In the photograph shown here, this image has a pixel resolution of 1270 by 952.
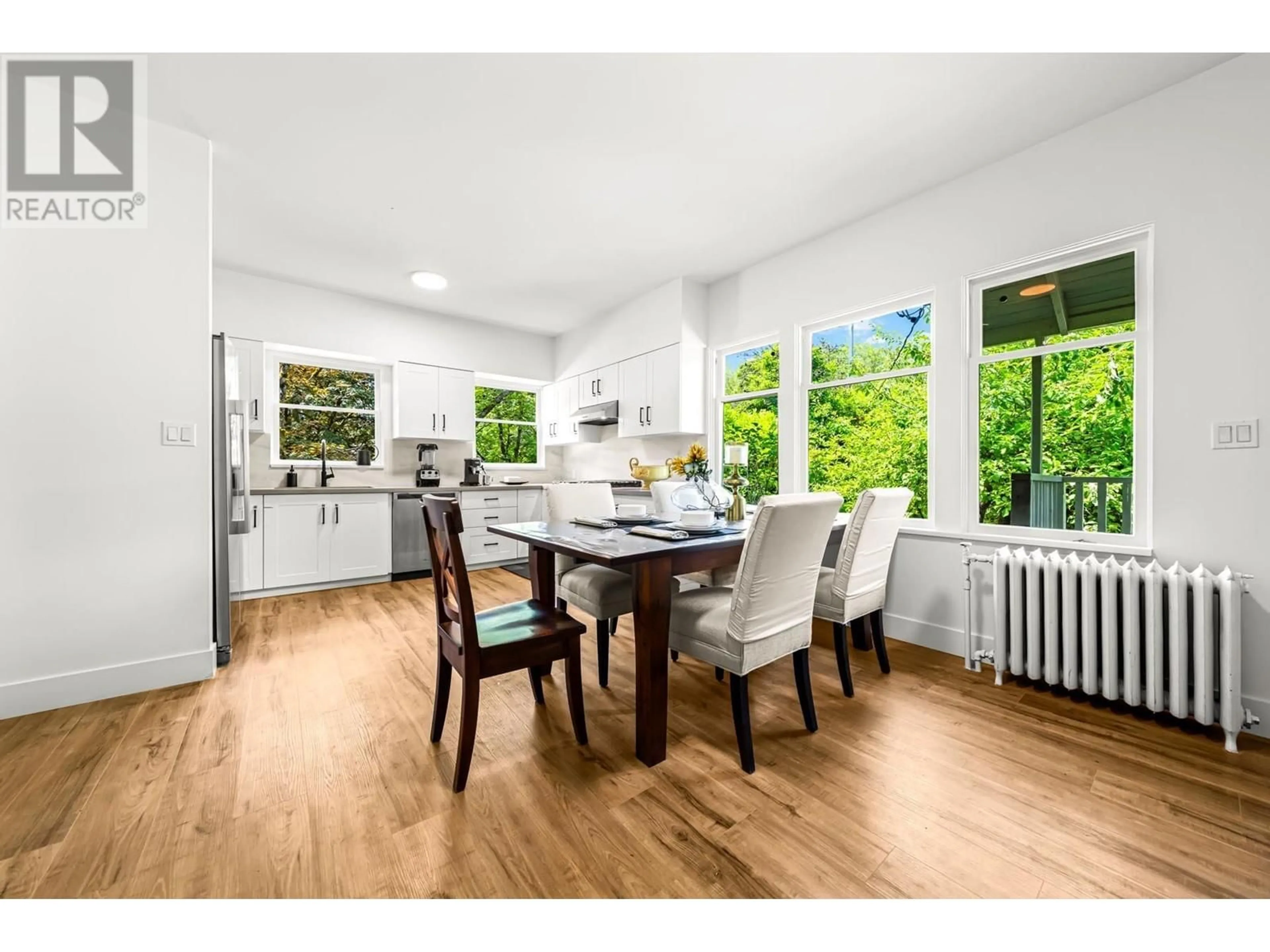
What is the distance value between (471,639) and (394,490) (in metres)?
3.43

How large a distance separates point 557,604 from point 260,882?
176cm

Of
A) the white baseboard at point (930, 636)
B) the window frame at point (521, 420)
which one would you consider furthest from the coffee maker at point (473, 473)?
the white baseboard at point (930, 636)

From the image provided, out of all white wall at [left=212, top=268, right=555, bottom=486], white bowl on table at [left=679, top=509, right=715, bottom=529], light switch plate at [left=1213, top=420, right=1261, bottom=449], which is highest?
white wall at [left=212, top=268, right=555, bottom=486]

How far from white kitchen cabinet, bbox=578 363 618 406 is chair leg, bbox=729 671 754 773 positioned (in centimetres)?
370

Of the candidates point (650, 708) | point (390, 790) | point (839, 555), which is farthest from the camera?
point (839, 555)

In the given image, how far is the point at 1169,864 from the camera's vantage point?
1.26 m

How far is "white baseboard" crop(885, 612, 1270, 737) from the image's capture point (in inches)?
102

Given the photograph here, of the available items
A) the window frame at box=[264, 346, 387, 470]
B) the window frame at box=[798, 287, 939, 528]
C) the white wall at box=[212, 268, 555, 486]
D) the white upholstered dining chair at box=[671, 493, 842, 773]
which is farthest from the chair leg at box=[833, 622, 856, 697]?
the window frame at box=[264, 346, 387, 470]

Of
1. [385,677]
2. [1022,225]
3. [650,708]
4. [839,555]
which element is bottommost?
[385,677]

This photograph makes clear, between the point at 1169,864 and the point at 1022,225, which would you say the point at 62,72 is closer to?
the point at 1022,225

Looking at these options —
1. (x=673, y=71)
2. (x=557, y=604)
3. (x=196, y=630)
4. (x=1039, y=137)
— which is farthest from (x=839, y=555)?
(x=196, y=630)

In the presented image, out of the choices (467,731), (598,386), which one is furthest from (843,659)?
(598,386)

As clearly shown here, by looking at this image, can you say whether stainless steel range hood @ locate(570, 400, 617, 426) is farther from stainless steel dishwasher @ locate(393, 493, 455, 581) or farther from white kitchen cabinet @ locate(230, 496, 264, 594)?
white kitchen cabinet @ locate(230, 496, 264, 594)

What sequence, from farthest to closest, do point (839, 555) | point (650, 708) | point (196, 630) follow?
1. point (196, 630)
2. point (839, 555)
3. point (650, 708)
